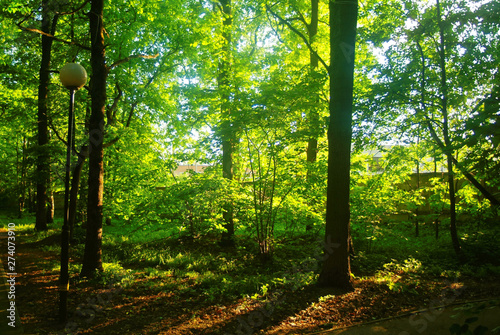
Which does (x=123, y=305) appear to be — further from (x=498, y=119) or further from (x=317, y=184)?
(x=498, y=119)

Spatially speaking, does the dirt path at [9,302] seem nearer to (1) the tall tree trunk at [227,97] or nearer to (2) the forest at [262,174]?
(2) the forest at [262,174]

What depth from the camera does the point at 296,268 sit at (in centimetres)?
700

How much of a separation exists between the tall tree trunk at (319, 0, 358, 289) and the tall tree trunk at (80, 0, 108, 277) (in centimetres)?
499

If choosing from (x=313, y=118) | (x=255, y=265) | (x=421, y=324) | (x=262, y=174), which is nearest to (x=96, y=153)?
(x=262, y=174)

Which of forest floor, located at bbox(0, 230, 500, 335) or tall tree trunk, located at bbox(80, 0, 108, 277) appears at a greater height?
tall tree trunk, located at bbox(80, 0, 108, 277)

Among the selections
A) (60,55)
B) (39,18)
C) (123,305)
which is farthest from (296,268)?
(39,18)

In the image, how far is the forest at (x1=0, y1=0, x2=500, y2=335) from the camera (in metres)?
4.89

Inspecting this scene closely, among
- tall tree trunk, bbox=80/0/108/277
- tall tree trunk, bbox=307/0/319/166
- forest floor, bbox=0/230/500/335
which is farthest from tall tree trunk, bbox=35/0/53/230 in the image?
tall tree trunk, bbox=307/0/319/166

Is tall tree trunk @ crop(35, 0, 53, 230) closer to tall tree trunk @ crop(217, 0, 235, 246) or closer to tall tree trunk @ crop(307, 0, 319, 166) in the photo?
tall tree trunk @ crop(217, 0, 235, 246)

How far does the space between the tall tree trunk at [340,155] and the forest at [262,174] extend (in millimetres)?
26

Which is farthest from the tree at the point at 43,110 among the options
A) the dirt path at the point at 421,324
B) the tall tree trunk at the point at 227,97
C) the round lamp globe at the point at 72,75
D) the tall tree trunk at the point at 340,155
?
the dirt path at the point at 421,324

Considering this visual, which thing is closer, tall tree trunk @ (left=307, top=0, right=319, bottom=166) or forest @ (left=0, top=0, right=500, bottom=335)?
forest @ (left=0, top=0, right=500, bottom=335)

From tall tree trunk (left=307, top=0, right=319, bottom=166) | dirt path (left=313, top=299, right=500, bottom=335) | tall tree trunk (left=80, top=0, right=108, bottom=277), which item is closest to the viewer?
dirt path (left=313, top=299, right=500, bottom=335)

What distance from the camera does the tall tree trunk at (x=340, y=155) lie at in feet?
17.7
